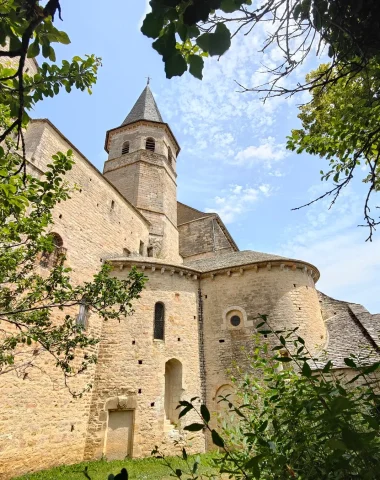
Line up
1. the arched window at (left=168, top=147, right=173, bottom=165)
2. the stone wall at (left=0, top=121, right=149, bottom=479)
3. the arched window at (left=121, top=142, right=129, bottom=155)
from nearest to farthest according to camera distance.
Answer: the stone wall at (left=0, top=121, right=149, bottom=479)
the arched window at (left=121, top=142, right=129, bottom=155)
the arched window at (left=168, top=147, right=173, bottom=165)

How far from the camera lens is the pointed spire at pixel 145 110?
22328 mm

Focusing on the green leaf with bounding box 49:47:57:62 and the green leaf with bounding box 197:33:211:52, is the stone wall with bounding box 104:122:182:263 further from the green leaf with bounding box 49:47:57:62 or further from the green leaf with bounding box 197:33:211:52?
the green leaf with bounding box 197:33:211:52

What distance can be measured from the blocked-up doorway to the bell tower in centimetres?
819

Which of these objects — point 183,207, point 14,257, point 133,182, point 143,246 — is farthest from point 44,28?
point 183,207

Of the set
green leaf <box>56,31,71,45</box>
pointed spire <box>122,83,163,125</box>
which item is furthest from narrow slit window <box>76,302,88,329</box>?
pointed spire <box>122,83,163,125</box>

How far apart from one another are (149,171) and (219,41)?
18.8 metres

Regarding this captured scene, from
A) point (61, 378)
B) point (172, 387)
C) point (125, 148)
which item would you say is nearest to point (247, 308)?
point (172, 387)

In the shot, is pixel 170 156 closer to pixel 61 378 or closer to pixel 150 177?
pixel 150 177

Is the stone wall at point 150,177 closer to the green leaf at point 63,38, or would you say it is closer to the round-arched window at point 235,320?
the round-arched window at point 235,320

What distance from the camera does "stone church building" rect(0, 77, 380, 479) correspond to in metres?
8.41

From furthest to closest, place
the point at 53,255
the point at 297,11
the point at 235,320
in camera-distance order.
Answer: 1. the point at 235,320
2. the point at 53,255
3. the point at 297,11

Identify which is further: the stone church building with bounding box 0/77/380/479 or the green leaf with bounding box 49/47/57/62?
the stone church building with bounding box 0/77/380/479

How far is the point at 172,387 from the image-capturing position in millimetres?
11109

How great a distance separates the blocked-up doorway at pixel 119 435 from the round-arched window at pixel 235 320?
16.6 feet
